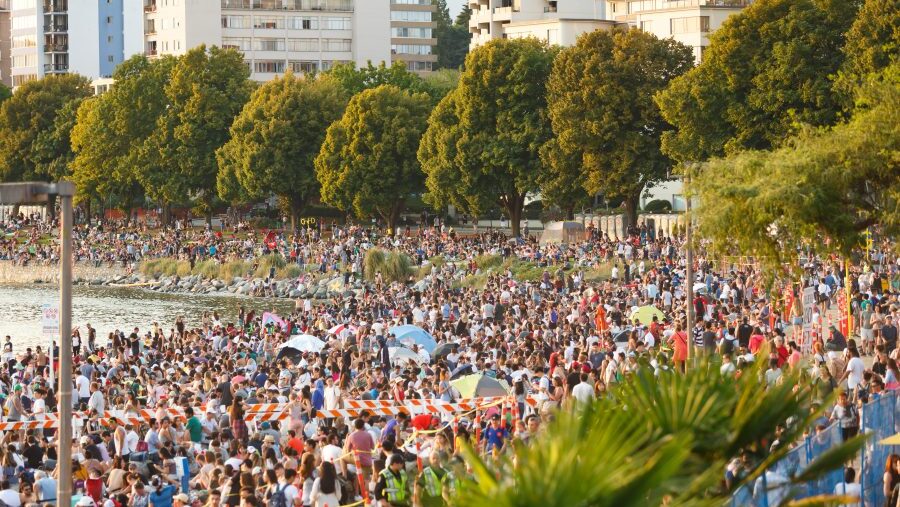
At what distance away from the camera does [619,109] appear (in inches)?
2468

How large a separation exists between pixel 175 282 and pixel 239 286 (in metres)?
5.47

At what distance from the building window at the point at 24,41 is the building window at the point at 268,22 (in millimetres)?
37114

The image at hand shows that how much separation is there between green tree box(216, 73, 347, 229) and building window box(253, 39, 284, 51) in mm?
41056

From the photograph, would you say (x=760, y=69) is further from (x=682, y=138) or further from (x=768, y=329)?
(x=768, y=329)

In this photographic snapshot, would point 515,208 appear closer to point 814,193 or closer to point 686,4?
point 686,4

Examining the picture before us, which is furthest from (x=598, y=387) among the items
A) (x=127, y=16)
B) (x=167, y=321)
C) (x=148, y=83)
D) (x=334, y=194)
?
(x=127, y=16)

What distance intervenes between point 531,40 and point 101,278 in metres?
28.5

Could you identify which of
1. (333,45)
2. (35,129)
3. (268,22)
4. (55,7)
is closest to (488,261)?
(35,129)

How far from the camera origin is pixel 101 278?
81.2 m

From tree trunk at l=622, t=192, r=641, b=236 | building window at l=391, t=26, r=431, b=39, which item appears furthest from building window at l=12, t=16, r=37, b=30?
tree trunk at l=622, t=192, r=641, b=236

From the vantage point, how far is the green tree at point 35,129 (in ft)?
353

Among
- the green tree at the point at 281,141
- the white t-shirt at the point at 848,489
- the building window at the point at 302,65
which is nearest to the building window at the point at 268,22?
the building window at the point at 302,65

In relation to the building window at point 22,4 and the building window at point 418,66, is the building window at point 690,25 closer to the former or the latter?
the building window at point 418,66

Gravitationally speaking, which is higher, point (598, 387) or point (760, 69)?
point (760, 69)
